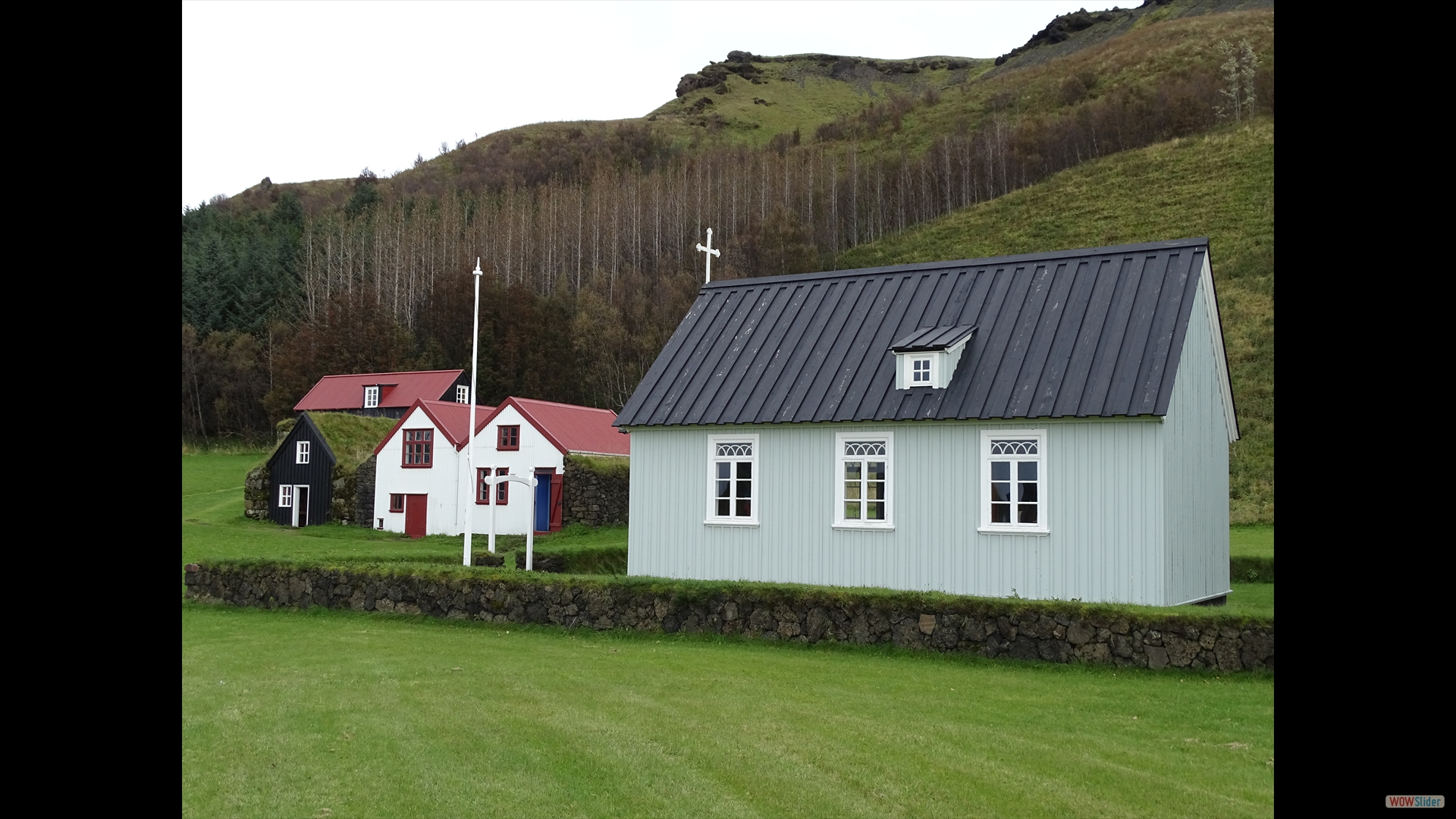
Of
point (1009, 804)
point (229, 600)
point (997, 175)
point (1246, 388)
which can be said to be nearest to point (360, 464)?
point (229, 600)

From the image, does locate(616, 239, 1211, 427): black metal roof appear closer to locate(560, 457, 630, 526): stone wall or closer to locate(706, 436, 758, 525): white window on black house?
locate(706, 436, 758, 525): white window on black house

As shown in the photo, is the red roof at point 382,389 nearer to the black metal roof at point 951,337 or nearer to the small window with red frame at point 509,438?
the small window with red frame at point 509,438

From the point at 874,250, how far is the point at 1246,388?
3684 cm

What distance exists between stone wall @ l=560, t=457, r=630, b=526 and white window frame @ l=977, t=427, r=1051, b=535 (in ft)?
69.9

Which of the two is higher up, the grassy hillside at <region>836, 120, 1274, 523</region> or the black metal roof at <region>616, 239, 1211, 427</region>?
the grassy hillside at <region>836, 120, 1274, 523</region>

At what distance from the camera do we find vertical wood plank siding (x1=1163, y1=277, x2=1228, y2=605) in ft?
58.0

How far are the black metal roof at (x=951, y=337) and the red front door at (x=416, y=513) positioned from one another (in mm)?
19467

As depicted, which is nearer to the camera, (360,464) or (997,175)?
(360,464)

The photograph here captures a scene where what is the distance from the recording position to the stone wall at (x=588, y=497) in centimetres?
3806

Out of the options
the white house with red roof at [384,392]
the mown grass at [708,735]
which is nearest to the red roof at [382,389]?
the white house with red roof at [384,392]

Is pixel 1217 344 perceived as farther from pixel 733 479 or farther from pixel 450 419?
pixel 450 419

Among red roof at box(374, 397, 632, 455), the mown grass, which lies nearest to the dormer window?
the mown grass
